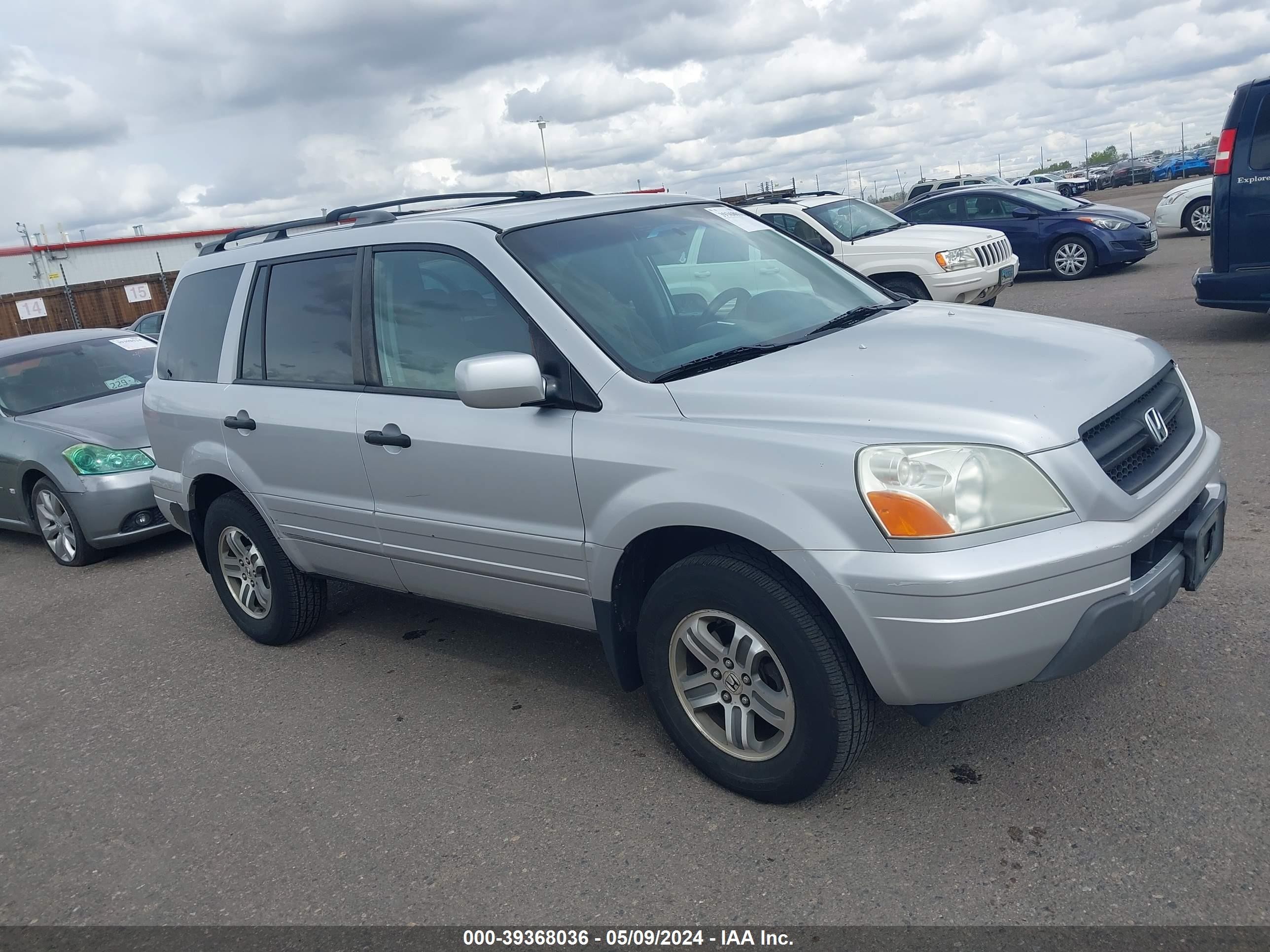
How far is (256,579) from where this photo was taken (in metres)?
5.19

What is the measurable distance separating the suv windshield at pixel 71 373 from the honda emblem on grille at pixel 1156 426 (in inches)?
284

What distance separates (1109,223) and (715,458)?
1410cm

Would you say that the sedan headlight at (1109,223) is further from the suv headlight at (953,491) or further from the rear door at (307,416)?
the suv headlight at (953,491)

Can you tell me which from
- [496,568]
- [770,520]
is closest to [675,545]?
[770,520]

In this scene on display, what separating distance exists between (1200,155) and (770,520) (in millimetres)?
57154

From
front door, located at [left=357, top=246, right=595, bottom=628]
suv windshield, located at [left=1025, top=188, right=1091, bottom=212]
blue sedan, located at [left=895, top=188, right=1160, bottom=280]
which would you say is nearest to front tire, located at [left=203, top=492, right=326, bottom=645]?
front door, located at [left=357, top=246, right=595, bottom=628]

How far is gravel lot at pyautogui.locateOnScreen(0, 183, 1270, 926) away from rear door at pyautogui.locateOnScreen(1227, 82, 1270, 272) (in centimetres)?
381

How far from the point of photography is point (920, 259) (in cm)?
1120

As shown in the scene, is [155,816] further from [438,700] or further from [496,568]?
[496,568]

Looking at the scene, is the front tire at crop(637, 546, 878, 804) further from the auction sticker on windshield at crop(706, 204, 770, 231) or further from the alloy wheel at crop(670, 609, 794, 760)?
the auction sticker on windshield at crop(706, 204, 770, 231)

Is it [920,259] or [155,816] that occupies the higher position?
[920,259]

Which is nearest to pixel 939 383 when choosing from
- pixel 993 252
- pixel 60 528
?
pixel 60 528

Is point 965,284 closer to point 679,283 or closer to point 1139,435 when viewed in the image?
point 679,283

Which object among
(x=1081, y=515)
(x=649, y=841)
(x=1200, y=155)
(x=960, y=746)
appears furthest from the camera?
(x=1200, y=155)
